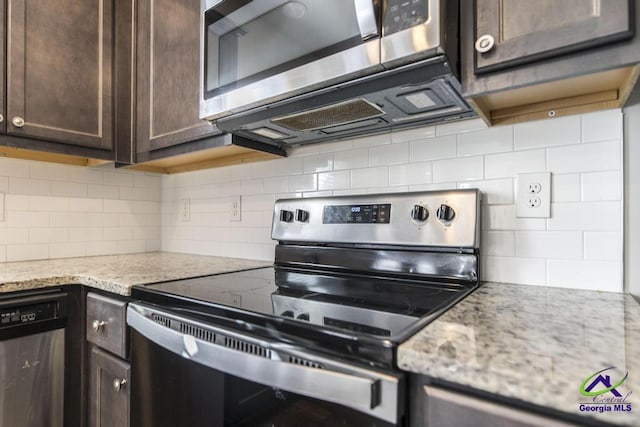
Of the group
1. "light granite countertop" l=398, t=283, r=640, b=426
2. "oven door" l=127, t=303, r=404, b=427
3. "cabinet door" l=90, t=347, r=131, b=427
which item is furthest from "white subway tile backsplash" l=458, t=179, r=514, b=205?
"cabinet door" l=90, t=347, r=131, b=427

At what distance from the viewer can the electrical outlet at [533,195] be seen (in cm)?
93

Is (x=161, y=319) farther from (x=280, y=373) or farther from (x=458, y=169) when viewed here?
(x=458, y=169)

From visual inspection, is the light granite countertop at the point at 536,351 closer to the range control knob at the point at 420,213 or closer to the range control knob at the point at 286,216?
the range control knob at the point at 420,213

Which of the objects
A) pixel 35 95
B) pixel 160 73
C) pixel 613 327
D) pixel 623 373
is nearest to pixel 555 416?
pixel 623 373

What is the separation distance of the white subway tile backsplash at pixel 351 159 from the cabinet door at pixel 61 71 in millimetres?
1042

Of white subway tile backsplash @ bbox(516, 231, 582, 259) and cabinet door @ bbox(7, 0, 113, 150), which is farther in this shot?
cabinet door @ bbox(7, 0, 113, 150)

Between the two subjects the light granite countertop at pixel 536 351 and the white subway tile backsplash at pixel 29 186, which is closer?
the light granite countertop at pixel 536 351

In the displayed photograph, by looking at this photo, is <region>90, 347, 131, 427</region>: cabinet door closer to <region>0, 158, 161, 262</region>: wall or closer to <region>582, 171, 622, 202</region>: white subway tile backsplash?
<region>0, 158, 161, 262</region>: wall

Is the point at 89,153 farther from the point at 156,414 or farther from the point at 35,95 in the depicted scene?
the point at 156,414

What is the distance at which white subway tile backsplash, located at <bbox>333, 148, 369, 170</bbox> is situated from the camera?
127 centimetres

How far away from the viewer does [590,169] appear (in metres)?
0.88

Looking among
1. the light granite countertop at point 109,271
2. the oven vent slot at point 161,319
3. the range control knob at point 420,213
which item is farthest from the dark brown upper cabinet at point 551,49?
the light granite countertop at point 109,271

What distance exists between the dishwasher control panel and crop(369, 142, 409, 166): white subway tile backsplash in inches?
A: 46.5

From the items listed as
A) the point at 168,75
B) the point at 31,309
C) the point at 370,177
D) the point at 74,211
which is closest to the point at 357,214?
the point at 370,177
